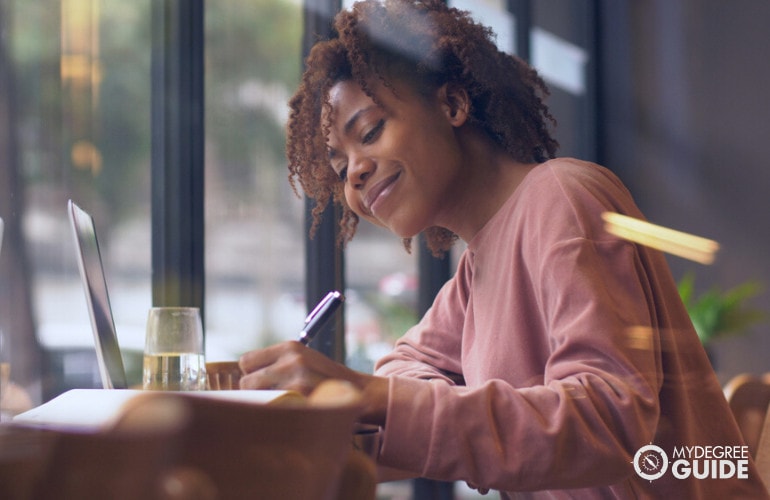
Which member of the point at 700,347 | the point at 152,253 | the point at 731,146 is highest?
the point at 731,146

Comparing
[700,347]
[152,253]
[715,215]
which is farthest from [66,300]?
[715,215]

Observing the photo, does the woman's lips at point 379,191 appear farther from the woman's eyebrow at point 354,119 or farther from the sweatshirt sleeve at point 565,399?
the sweatshirt sleeve at point 565,399

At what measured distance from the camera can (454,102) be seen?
3.72 ft

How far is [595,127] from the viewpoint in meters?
2.19

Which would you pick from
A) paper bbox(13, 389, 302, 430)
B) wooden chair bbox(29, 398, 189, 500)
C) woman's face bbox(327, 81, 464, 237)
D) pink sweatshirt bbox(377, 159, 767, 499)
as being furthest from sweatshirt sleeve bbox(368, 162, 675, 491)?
wooden chair bbox(29, 398, 189, 500)

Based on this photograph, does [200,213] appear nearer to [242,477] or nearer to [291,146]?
[291,146]

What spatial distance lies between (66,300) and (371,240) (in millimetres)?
743

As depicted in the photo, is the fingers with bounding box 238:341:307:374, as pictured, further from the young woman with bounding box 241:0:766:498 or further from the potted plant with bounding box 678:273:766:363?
the potted plant with bounding box 678:273:766:363

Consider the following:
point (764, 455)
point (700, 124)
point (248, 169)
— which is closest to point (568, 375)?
point (764, 455)

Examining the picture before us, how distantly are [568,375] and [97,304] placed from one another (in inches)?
19.1

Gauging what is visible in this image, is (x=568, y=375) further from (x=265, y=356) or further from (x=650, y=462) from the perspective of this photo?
(x=265, y=356)

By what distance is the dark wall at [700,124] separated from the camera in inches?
86.4

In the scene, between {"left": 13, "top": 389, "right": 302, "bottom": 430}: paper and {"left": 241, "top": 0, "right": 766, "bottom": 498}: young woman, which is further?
{"left": 241, "top": 0, "right": 766, "bottom": 498}: young woman

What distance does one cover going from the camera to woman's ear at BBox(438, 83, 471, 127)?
112 cm
